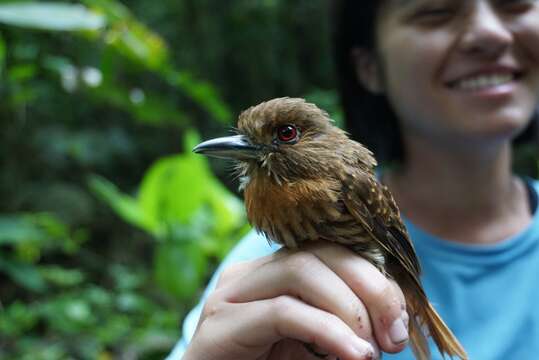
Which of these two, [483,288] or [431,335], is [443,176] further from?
[431,335]

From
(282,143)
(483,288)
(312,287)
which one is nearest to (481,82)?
(483,288)

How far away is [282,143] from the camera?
56.3 inches

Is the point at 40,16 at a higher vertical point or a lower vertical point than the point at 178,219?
higher

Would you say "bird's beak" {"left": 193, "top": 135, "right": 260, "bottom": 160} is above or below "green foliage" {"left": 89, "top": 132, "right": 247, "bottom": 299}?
above

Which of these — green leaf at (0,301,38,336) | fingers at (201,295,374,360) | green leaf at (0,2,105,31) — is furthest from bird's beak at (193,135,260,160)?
green leaf at (0,301,38,336)

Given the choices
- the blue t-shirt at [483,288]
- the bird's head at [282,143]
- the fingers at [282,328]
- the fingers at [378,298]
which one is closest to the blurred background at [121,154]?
the blue t-shirt at [483,288]

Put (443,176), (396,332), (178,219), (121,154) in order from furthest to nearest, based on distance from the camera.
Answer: (121,154) < (178,219) < (443,176) < (396,332)

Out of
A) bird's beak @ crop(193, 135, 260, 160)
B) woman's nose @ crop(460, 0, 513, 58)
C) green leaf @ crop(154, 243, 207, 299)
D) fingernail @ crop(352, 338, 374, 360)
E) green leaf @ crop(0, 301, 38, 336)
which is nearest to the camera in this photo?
fingernail @ crop(352, 338, 374, 360)

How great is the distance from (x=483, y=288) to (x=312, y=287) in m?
1.26

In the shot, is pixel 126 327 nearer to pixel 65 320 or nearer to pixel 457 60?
pixel 65 320

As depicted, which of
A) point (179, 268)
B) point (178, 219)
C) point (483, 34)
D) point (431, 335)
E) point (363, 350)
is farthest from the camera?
point (178, 219)

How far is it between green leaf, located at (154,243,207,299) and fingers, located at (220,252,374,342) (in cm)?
200

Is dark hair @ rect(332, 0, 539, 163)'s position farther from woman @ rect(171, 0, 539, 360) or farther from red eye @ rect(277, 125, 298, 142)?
red eye @ rect(277, 125, 298, 142)

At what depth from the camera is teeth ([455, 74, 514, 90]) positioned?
2096mm
